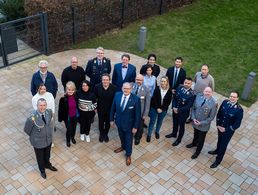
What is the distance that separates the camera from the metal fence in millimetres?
10920

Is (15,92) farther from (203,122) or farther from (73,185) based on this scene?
(203,122)

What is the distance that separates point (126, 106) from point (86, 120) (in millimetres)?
1215

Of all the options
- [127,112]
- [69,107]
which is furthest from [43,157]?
[127,112]

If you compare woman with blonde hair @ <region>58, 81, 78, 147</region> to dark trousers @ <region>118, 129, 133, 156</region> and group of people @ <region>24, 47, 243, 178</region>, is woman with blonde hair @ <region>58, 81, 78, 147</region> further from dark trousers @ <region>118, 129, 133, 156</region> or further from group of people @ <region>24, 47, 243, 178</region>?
dark trousers @ <region>118, 129, 133, 156</region>

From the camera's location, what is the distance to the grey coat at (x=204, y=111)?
24.0 ft

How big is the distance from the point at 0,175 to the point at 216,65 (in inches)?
307

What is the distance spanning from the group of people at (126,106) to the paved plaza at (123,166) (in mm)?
197

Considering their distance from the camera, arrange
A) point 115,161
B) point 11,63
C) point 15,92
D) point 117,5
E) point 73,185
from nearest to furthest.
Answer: point 73,185, point 115,161, point 15,92, point 11,63, point 117,5

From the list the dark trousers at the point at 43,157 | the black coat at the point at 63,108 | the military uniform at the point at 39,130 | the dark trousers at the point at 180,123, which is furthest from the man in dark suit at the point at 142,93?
the dark trousers at the point at 43,157

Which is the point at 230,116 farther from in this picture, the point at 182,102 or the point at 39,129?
the point at 39,129

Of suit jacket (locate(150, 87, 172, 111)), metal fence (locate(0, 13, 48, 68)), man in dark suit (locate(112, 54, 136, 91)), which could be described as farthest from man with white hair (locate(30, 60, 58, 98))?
metal fence (locate(0, 13, 48, 68))

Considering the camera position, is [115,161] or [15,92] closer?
[115,161]

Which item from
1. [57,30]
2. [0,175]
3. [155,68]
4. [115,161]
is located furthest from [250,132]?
[57,30]

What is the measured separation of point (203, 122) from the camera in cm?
745
